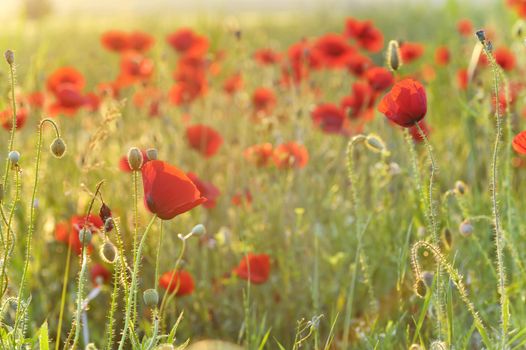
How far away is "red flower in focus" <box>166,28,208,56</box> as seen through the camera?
383cm

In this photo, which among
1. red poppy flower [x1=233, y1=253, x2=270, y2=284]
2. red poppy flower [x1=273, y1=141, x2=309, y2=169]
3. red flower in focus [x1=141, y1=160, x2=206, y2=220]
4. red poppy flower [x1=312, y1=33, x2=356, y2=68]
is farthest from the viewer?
red poppy flower [x1=312, y1=33, x2=356, y2=68]

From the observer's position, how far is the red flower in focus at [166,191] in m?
1.34

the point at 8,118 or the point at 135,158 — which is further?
the point at 8,118

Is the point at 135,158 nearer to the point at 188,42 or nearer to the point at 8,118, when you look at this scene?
the point at 8,118

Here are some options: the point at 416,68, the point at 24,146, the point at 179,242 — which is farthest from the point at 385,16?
the point at 179,242

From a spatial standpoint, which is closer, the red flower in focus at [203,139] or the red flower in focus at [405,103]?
the red flower in focus at [405,103]

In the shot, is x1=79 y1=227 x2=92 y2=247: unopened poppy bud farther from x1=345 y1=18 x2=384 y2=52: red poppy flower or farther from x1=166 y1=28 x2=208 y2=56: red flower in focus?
x1=166 y1=28 x2=208 y2=56: red flower in focus

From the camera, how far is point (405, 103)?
1.47 m

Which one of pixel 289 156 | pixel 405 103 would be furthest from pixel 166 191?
pixel 289 156

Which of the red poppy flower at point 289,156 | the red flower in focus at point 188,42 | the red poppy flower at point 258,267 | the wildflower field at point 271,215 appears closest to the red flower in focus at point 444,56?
the wildflower field at point 271,215

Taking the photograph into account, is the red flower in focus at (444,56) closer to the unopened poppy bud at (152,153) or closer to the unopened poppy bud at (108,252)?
the unopened poppy bud at (152,153)

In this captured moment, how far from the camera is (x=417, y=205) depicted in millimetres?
2148

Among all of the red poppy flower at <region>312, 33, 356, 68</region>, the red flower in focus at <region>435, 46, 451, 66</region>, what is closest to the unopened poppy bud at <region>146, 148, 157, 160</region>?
the red poppy flower at <region>312, 33, 356, 68</region>

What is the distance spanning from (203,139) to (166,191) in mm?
1461
